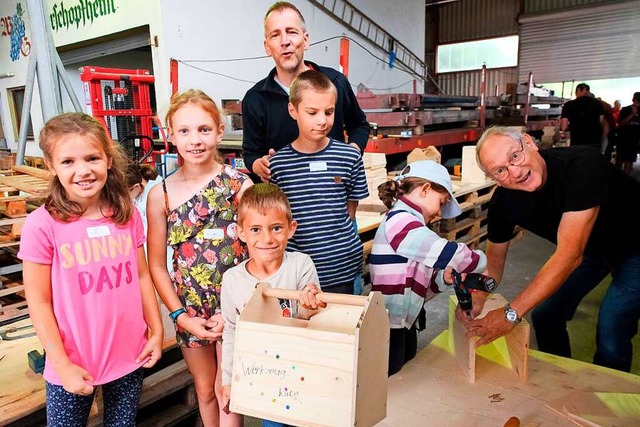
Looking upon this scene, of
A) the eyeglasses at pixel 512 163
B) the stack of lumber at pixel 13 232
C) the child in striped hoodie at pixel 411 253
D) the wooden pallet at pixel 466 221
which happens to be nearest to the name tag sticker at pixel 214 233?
the child in striped hoodie at pixel 411 253

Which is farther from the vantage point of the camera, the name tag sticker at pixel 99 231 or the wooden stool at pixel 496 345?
the wooden stool at pixel 496 345

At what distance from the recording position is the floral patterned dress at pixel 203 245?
5.51 feet

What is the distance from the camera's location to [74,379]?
1425mm

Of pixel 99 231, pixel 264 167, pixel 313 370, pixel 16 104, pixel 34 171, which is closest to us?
pixel 313 370

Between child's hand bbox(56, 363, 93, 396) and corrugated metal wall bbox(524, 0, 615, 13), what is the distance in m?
17.0

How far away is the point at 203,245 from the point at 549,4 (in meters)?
16.9

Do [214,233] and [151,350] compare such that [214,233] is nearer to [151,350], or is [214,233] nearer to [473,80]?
[151,350]

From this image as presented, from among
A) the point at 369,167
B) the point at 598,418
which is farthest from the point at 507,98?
the point at 598,418

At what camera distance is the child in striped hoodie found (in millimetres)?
1904

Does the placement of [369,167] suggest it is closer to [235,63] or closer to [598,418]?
[598,418]

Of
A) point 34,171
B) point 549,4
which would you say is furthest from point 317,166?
point 549,4

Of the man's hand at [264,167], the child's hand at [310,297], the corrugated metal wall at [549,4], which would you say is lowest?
the child's hand at [310,297]

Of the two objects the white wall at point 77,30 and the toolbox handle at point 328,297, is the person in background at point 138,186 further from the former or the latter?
the white wall at point 77,30

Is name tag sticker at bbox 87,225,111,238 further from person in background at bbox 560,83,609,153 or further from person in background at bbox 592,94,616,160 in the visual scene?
person in background at bbox 592,94,616,160
